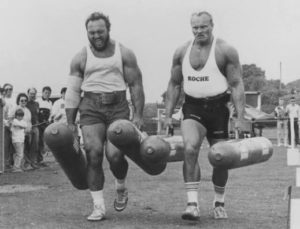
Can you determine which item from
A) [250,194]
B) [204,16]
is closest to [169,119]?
[204,16]

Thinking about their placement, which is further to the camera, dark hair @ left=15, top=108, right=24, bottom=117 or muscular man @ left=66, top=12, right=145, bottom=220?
dark hair @ left=15, top=108, right=24, bottom=117

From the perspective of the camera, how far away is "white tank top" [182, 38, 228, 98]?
7.42m

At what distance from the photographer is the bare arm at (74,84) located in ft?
24.9

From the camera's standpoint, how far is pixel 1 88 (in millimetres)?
14641

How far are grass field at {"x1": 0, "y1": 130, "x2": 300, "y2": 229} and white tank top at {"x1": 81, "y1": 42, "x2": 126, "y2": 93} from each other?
1.46 meters

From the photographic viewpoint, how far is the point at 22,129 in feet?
47.9

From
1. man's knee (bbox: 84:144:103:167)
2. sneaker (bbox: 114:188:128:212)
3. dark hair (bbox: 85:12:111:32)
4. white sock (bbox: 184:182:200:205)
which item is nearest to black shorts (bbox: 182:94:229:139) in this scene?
white sock (bbox: 184:182:200:205)

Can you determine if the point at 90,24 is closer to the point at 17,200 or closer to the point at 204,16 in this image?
the point at 204,16

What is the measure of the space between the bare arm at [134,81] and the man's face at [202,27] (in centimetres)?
76

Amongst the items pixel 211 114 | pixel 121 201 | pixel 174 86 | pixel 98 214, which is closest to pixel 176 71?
pixel 174 86

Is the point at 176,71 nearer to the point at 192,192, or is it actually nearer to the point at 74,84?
the point at 74,84

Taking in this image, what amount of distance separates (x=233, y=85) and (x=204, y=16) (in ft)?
2.74

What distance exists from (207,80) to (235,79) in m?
0.32

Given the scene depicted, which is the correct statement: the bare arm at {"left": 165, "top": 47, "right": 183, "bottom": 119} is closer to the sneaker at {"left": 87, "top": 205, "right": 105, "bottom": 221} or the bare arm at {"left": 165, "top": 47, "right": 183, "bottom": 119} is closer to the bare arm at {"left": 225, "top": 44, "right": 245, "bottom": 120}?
the bare arm at {"left": 225, "top": 44, "right": 245, "bottom": 120}
